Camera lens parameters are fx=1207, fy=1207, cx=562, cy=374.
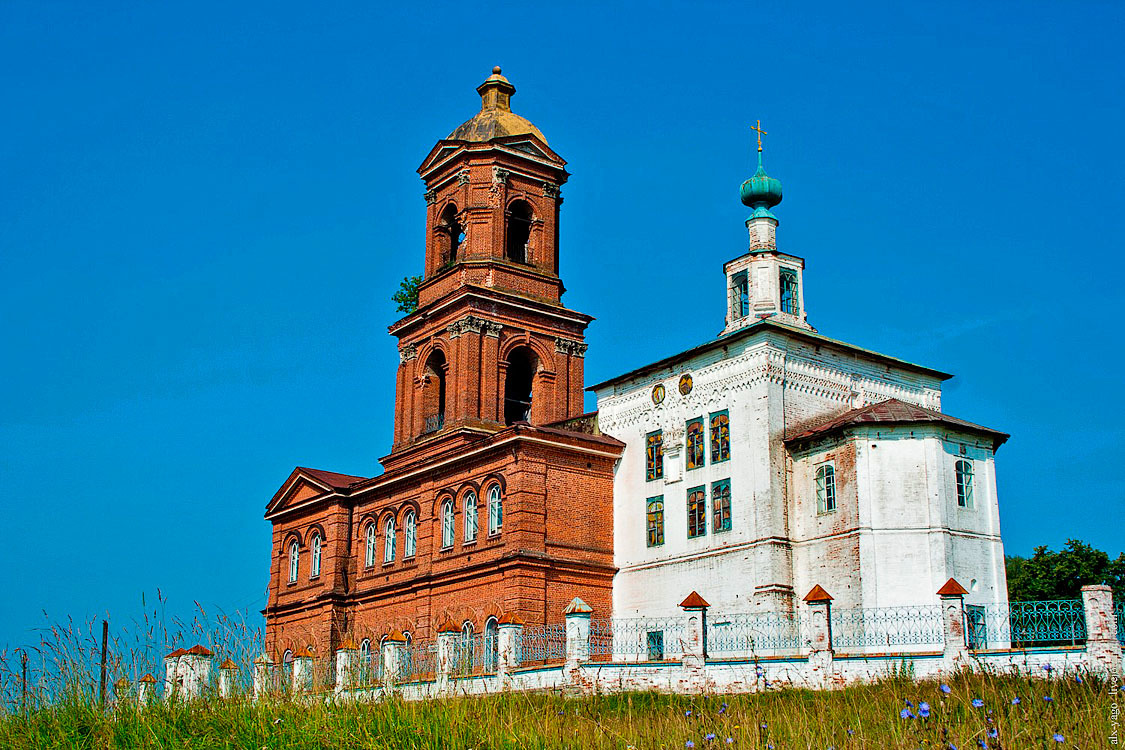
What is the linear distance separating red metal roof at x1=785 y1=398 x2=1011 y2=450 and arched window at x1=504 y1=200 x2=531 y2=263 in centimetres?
1358

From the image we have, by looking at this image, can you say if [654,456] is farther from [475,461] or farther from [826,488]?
[826,488]

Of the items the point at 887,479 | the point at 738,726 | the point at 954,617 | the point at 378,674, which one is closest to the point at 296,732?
the point at 378,674

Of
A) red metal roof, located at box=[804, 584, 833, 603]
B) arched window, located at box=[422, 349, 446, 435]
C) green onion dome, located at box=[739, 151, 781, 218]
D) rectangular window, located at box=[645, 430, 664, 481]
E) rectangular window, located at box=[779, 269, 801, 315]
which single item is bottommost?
red metal roof, located at box=[804, 584, 833, 603]

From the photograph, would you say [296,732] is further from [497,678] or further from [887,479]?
[887,479]

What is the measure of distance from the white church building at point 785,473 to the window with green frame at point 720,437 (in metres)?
0.03

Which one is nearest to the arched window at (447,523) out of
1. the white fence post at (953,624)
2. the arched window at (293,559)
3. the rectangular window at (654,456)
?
the rectangular window at (654,456)

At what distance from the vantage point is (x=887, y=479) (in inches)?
1057

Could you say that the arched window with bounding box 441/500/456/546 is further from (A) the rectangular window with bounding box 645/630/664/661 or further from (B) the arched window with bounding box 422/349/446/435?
(A) the rectangular window with bounding box 645/630/664/661

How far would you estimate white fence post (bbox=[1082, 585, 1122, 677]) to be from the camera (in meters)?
18.4

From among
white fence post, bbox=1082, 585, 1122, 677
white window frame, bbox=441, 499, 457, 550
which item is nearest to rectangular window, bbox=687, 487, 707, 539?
white window frame, bbox=441, 499, 457, 550

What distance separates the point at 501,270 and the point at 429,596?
33.9ft

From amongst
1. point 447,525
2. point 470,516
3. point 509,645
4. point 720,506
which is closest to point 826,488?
point 720,506

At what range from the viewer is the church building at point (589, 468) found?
2711cm

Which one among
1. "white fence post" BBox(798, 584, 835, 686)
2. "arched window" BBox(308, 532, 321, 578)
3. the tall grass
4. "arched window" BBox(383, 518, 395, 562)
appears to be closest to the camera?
the tall grass
